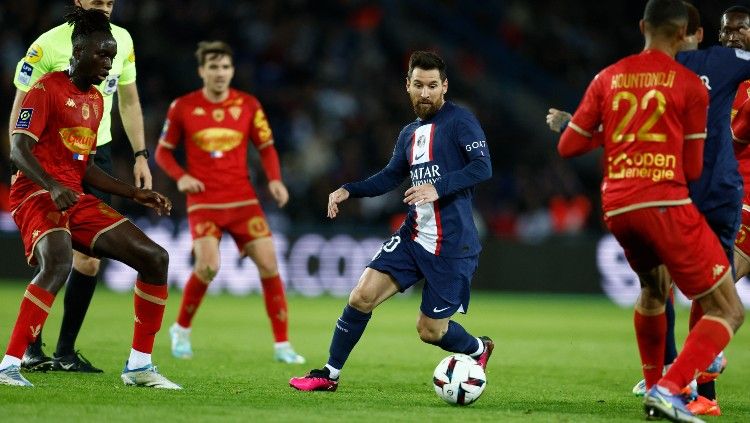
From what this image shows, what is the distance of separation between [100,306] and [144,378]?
836cm

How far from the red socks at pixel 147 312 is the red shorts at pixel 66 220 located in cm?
45

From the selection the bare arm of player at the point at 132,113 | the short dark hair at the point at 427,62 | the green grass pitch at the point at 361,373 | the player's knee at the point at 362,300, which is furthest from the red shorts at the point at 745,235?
the bare arm of player at the point at 132,113

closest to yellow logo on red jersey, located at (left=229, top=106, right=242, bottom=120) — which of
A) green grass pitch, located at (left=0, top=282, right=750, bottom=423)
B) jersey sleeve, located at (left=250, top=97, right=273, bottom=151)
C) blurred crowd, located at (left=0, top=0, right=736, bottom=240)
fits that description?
jersey sleeve, located at (left=250, top=97, right=273, bottom=151)

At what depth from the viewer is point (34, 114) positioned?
23.5ft

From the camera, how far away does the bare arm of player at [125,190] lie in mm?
7250

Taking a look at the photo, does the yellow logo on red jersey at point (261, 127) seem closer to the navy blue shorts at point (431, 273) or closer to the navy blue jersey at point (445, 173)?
the navy blue jersey at point (445, 173)

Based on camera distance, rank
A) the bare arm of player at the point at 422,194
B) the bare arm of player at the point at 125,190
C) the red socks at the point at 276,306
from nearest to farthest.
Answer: the bare arm of player at the point at 422,194, the bare arm of player at the point at 125,190, the red socks at the point at 276,306

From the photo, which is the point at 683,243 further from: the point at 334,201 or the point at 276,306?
the point at 276,306

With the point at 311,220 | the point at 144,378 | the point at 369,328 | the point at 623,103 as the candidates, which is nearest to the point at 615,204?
the point at 623,103

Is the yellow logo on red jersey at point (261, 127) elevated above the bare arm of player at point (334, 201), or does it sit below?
above

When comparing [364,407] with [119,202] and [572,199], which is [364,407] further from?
[572,199]

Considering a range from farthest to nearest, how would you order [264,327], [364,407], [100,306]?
[100,306] < [264,327] < [364,407]

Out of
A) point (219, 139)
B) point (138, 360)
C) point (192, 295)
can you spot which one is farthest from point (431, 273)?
point (219, 139)

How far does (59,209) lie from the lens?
6.87m
